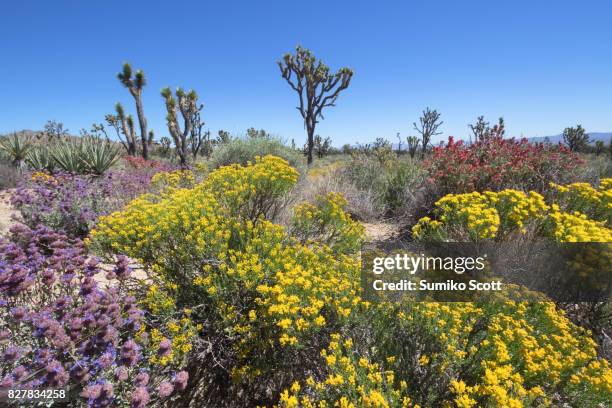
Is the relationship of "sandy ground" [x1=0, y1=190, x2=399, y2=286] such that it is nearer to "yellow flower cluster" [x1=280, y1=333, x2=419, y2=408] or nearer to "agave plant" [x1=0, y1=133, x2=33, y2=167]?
"yellow flower cluster" [x1=280, y1=333, x2=419, y2=408]

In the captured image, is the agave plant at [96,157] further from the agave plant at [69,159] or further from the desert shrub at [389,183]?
the desert shrub at [389,183]

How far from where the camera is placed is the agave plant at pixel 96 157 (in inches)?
407

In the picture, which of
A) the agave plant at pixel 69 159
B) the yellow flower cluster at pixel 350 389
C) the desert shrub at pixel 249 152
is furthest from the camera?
the desert shrub at pixel 249 152

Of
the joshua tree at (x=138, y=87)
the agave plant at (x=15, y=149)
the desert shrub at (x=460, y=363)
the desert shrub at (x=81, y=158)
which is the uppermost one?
the joshua tree at (x=138, y=87)

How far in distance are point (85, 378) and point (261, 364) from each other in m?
1.27

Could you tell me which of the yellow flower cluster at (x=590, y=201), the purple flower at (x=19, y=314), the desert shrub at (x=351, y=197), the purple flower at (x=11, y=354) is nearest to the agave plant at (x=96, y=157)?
the desert shrub at (x=351, y=197)

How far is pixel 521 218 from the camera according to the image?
4062 millimetres

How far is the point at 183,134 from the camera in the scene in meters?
17.7

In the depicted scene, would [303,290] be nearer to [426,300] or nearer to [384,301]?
[384,301]

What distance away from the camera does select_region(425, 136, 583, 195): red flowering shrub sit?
21.1 ft

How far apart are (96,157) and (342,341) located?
424 inches

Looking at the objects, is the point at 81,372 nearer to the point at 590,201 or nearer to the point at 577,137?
the point at 590,201

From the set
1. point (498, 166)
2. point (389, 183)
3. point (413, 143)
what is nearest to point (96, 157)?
point (389, 183)

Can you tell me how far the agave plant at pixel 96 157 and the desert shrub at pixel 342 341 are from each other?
832 cm
